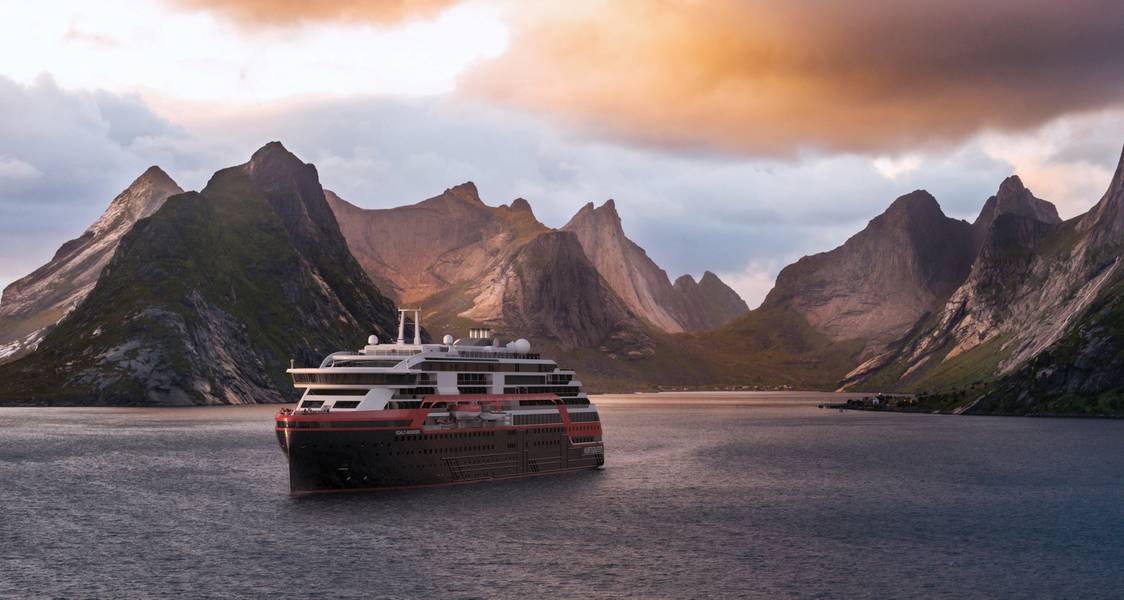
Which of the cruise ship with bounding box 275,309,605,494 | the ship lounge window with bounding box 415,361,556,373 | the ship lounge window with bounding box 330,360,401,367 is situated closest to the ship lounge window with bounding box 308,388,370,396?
the cruise ship with bounding box 275,309,605,494

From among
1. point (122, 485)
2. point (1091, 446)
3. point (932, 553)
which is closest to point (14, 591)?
point (122, 485)

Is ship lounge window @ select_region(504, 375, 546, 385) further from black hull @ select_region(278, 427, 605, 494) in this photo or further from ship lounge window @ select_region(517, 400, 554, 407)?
black hull @ select_region(278, 427, 605, 494)

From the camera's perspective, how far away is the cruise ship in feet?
310

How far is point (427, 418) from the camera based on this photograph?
323 ft

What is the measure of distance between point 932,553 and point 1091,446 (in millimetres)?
106588

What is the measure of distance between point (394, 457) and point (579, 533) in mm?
Result: 20024

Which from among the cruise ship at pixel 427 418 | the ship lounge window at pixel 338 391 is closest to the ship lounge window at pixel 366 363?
the cruise ship at pixel 427 418

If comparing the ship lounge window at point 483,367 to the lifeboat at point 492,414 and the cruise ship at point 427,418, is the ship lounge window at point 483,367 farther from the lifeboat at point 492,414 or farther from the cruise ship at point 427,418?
the lifeboat at point 492,414

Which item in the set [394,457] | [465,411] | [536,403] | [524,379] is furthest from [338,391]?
[536,403]

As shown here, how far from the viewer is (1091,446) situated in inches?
6698

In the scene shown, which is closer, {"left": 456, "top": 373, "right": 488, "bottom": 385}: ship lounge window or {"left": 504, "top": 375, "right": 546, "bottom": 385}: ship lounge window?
{"left": 456, "top": 373, "right": 488, "bottom": 385}: ship lounge window

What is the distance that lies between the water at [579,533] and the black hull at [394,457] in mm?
1813

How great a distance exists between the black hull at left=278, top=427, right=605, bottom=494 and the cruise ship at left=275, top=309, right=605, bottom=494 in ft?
0.30

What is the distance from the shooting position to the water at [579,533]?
68125mm
